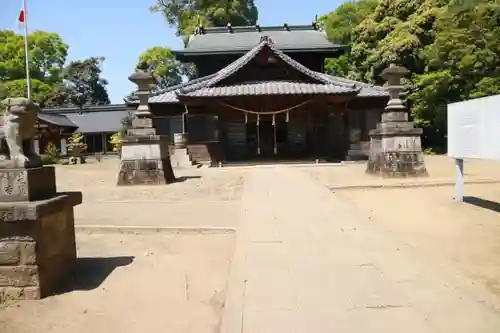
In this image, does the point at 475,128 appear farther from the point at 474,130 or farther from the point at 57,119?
the point at 57,119

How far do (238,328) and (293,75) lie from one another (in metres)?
20.8

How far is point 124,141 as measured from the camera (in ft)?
48.8

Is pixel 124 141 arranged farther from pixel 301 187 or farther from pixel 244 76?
pixel 244 76

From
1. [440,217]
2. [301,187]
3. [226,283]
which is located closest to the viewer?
[226,283]

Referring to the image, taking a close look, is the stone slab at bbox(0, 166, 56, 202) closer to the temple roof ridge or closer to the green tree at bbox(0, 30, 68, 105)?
the temple roof ridge

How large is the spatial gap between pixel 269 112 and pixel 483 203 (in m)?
13.9

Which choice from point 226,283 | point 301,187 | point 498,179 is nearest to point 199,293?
point 226,283

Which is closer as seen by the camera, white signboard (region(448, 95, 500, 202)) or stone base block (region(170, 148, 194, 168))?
white signboard (region(448, 95, 500, 202))

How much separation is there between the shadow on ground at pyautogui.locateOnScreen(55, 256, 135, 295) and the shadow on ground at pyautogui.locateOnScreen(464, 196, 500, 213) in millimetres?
6999

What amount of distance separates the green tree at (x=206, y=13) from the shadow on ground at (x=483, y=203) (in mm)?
37551

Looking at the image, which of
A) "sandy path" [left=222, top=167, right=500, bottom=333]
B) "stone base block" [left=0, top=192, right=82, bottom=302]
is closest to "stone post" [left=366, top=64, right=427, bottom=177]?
"sandy path" [left=222, top=167, right=500, bottom=333]

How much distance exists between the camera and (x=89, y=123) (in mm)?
45438

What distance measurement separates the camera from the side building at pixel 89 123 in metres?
40.0

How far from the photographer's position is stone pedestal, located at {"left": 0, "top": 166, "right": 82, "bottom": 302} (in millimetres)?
4391
